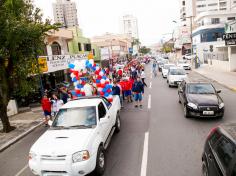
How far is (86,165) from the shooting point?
20.0ft

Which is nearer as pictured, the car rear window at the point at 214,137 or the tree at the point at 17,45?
the car rear window at the point at 214,137

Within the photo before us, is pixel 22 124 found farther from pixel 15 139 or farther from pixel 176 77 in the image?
pixel 176 77

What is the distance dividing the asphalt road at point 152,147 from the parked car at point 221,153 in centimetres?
140

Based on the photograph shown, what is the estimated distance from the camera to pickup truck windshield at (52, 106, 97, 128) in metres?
7.49

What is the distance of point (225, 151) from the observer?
14.4 ft

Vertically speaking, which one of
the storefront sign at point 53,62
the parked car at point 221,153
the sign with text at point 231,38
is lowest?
the parked car at point 221,153

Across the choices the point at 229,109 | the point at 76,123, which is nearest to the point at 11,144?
the point at 76,123

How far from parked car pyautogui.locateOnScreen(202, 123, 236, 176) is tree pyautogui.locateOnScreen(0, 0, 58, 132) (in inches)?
366

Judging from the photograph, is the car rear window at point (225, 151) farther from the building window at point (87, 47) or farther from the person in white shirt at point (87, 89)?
the building window at point (87, 47)

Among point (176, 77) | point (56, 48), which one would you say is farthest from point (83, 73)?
point (56, 48)

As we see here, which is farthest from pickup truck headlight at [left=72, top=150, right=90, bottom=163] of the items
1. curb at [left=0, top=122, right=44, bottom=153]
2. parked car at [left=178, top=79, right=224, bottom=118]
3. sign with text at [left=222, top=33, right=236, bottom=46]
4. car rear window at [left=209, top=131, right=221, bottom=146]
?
sign with text at [left=222, top=33, right=236, bottom=46]

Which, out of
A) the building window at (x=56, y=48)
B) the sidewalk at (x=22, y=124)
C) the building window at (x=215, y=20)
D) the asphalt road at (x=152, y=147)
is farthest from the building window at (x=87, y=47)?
the building window at (x=215, y=20)

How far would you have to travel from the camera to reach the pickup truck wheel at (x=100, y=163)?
654 centimetres

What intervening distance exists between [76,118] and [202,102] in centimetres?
545
